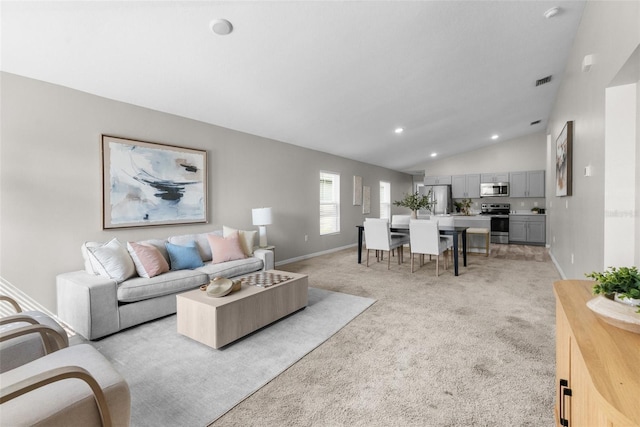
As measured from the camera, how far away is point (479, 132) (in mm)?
6812

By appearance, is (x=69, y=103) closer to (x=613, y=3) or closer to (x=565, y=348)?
(x=565, y=348)

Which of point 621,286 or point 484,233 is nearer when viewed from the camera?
point 621,286

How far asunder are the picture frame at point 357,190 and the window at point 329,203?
69cm

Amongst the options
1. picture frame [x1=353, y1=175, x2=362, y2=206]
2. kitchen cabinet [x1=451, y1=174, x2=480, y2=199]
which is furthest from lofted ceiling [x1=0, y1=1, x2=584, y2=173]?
kitchen cabinet [x1=451, y1=174, x2=480, y2=199]

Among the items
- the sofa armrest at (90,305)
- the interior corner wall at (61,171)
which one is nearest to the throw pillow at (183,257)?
the interior corner wall at (61,171)

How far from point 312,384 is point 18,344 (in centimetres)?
166

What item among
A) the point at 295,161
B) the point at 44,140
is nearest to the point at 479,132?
the point at 295,161

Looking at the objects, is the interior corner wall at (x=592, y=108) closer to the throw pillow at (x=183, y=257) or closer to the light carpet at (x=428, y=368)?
the light carpet at (x=428, y=368)

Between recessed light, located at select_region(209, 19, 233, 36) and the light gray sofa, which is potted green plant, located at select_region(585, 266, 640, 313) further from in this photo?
the light gray sofa

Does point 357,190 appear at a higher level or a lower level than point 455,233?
higher

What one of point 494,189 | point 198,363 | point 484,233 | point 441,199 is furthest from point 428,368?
point 494,189

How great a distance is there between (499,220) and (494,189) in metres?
0.90

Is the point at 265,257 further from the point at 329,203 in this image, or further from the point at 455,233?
the point at 329,203

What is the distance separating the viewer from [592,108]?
2.46 metres
